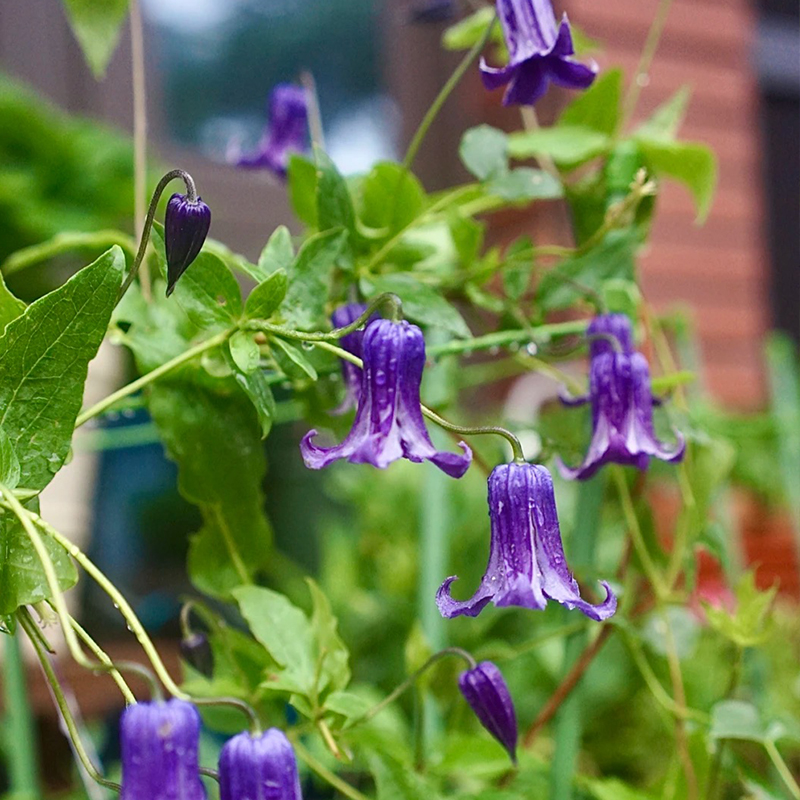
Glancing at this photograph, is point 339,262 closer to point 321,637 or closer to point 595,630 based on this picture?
point 321,637

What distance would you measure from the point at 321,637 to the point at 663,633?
0.30 metres

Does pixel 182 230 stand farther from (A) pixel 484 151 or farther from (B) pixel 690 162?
(B) pixel 690 162

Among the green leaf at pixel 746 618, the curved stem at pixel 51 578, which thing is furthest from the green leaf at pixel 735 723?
the curved stem at pixel 51 578

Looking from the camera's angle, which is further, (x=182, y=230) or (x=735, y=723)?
(x=735, y=723)

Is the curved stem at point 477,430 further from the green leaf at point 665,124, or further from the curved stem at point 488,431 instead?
the green leaf at point 665,124

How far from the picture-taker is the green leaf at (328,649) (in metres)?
0.46

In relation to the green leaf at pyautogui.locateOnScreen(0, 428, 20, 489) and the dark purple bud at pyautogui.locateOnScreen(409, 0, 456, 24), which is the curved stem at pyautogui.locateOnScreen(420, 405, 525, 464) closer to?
the green leaf at pyautogui.locateOnScreen(0, 428, 20, 489)

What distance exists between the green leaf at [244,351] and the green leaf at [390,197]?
0.51 ft

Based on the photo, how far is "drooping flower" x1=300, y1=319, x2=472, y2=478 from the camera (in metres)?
0.38

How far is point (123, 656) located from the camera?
152 cm

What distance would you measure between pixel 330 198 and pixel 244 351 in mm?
112

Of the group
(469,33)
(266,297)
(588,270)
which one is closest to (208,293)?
(266,297)

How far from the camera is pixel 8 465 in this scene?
35cm

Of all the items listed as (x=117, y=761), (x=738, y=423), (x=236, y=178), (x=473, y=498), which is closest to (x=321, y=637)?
(x=117, y=761)
